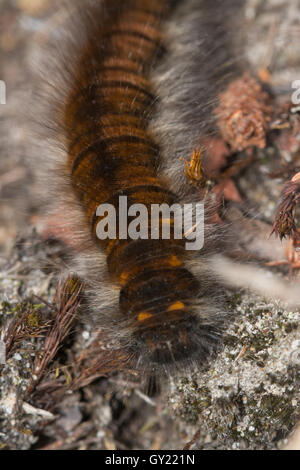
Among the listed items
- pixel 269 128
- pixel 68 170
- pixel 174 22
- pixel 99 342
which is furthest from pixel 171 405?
pixel 174 22

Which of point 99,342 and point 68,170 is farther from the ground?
point 68,170

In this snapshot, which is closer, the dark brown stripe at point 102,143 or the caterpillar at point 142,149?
the caterpillar at point 142,149

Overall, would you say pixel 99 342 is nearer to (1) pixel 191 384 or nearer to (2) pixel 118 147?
(1) pixel 191 384

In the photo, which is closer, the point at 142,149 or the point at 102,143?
the point at 102,143

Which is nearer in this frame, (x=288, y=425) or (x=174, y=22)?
(x=288, y=425)

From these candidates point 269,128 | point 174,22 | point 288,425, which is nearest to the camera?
point 288,425

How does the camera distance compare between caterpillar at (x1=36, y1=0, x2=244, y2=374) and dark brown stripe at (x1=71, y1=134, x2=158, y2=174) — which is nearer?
caterpillar at (x1=36, y1=0, x2=244, y2=374)
